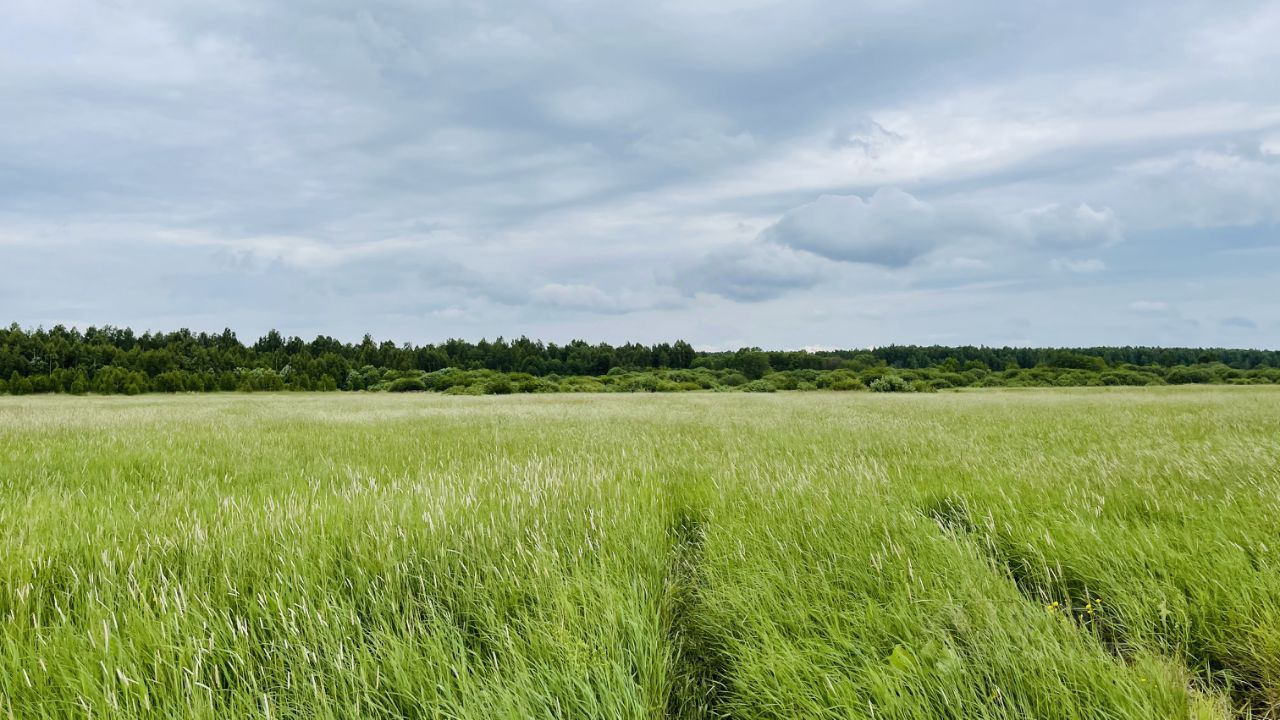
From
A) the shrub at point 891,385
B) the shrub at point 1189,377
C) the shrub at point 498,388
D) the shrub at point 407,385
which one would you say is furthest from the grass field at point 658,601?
the shrub at point 1189,377

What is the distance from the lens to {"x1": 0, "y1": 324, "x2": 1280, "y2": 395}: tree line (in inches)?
2194

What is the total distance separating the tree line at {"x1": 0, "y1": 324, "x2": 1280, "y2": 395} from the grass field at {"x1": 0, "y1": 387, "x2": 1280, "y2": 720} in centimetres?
4316

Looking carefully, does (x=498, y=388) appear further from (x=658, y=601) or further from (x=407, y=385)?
(x=658, y=601)

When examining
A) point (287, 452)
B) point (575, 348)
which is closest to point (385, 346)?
point (575, 348)

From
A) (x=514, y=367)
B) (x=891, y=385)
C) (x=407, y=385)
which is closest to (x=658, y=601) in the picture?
(x=891, y=385)

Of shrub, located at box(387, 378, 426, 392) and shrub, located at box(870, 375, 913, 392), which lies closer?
shrub, located at box(870, 375, 913, 392)

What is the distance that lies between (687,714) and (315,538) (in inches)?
84.4

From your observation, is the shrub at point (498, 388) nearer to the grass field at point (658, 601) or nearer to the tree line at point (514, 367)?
the tree line at point (514, 367)

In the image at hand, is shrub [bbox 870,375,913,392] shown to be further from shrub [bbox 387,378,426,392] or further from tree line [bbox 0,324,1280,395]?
shrub [bbox 387,378,426,392]

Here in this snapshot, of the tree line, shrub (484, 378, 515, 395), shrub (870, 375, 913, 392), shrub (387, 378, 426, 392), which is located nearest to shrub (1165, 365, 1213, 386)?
the tree line

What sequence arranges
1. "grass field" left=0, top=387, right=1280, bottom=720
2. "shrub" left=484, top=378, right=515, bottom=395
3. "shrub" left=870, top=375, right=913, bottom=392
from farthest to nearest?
1. "shrub" left=484, top=378, right=515, bottom=395
2. "shrub" left=870, top=375, right=913, bottom=392
3. "grass field" left=0, top=387, right=1280, bottom=720

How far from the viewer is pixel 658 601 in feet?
8.54

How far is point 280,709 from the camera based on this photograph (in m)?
1.81

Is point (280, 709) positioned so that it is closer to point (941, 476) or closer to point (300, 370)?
point (941, 476)
